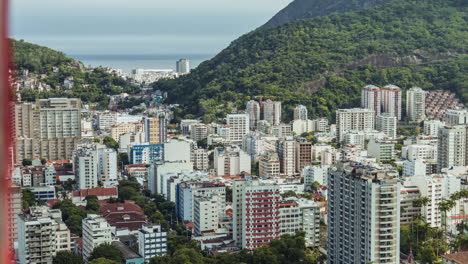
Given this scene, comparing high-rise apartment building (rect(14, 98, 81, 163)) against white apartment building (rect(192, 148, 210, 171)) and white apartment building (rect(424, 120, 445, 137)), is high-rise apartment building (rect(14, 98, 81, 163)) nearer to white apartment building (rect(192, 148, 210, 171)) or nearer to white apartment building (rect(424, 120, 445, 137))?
white apartment building (rect(192, 148, 210, 171))

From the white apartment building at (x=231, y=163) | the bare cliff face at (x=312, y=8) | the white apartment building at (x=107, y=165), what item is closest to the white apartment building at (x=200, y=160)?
the white apartment building at (x=231, y=163)

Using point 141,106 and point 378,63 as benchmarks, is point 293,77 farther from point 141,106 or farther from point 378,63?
point 141,106

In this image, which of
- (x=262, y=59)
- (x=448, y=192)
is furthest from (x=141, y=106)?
(x=448, y=192)

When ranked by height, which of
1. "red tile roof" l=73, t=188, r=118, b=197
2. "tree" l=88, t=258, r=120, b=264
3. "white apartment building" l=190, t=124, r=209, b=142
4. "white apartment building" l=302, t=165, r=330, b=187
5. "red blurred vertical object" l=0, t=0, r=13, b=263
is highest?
"red blurred vertical object" l=0, t=0, r=13, b=263

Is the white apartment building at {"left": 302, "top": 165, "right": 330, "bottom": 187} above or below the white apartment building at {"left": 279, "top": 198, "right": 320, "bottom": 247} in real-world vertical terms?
above

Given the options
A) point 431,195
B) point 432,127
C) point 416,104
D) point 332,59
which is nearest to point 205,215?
point 431,195

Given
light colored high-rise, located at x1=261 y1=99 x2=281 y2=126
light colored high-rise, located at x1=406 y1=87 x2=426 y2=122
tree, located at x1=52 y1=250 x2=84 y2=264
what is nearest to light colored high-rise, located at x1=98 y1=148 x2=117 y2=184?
tree, located at x1=52 y1=250 x2=84 y2=264

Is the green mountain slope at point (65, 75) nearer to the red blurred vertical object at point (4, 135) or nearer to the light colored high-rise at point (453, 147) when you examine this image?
the light colored high-rise at point (453, 147)
